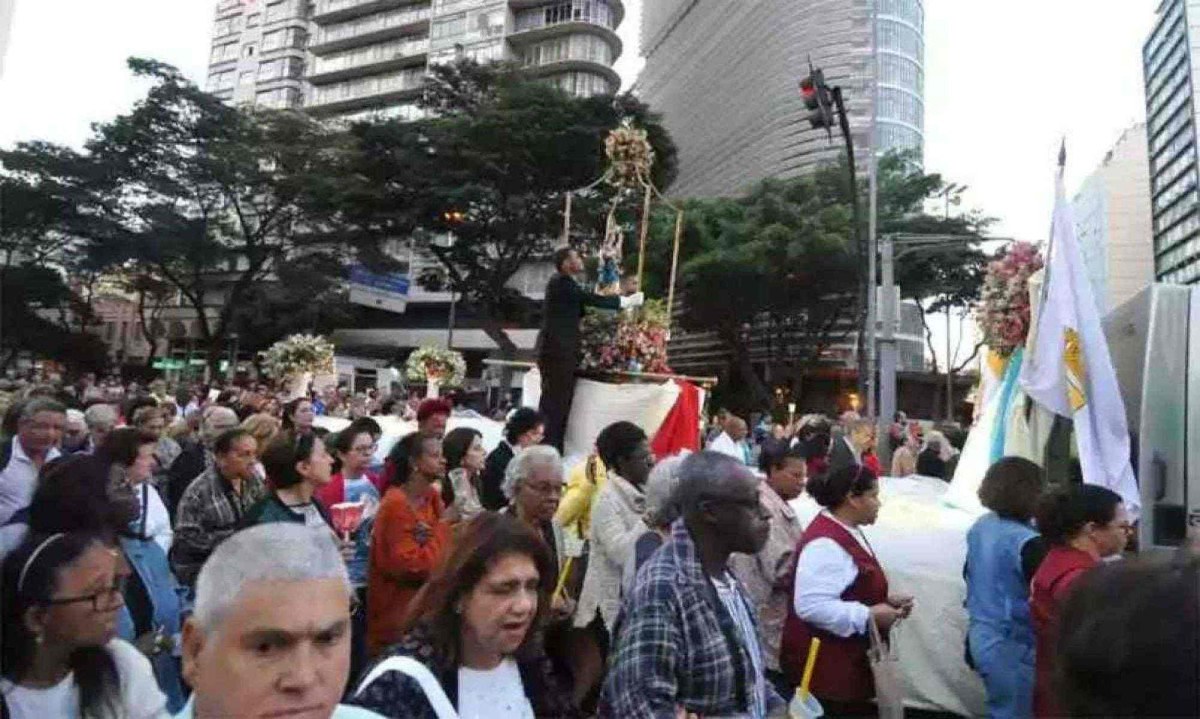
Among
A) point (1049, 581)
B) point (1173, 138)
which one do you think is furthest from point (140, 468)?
point (1173, 138)

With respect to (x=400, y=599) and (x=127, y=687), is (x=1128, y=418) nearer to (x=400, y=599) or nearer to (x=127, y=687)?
(x=400, y=599)

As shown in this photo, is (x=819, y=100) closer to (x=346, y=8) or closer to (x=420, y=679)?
(x=420, y=679)

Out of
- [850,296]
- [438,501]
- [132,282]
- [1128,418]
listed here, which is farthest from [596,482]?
[132,282]

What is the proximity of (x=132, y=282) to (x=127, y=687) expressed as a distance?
1501 inches

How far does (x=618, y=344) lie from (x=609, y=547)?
10.9 feet

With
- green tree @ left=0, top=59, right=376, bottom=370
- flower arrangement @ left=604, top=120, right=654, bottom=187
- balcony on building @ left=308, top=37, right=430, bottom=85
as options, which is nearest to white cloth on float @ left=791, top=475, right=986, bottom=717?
flower arrangement @ left=604, top=120, right=654, bottom=187

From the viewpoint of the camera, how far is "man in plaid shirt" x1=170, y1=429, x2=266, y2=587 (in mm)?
4160

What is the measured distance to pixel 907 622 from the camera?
192 inches

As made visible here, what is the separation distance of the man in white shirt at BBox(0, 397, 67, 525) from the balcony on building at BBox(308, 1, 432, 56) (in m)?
54.0

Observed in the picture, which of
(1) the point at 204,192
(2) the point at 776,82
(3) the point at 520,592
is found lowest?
(3) the point at 520,592

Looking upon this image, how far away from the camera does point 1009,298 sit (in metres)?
6.22

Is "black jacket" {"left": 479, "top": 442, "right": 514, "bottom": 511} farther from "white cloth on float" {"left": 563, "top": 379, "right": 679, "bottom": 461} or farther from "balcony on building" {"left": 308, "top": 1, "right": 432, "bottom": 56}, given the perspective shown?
"balcony on building" {"left": 308, "top": 1, "right": 432, "bottom": 56}

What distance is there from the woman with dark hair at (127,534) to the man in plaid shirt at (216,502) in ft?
1.11

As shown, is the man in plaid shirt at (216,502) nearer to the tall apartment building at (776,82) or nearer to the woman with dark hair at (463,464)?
the woman with dark hair at (463,464)
